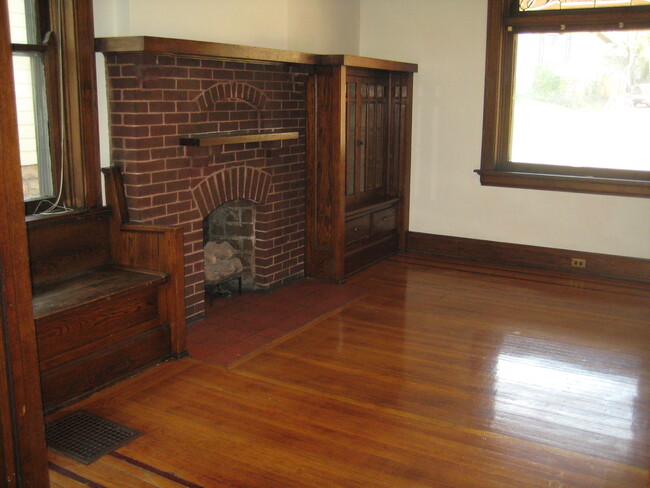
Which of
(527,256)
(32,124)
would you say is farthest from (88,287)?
(527,256)

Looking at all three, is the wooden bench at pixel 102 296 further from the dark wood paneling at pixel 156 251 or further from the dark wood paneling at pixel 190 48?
the dark wood paneling at pixel 190 48

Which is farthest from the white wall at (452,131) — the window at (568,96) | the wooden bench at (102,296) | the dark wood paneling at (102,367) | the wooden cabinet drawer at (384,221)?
the dark wood paneling at (102,367)

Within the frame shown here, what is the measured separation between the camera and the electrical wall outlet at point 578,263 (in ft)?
17.9

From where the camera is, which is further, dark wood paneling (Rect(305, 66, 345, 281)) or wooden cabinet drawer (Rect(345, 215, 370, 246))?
wooden cabinet drawer (Rect(345, 215, 370, 246))

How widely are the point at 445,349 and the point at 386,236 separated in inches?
86.4

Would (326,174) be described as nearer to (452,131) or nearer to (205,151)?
(205,151)

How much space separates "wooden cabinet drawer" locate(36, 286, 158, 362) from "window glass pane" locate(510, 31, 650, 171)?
359 centimetres

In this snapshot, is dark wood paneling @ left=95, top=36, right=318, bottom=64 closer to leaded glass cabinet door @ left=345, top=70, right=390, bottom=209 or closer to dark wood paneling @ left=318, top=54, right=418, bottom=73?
dark wood paneling @ left=318, top=54, right=418, bottom=73

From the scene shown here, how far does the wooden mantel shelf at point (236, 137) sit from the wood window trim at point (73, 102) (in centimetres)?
55

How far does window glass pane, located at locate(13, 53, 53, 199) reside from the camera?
3379 millimetres

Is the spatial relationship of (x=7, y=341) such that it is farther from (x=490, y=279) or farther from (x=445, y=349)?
(x=490, y=279)

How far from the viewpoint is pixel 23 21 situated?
335cm

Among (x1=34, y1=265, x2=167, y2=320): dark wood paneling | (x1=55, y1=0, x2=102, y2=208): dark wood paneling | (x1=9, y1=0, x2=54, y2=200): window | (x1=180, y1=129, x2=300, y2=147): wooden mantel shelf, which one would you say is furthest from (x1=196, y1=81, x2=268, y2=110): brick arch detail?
(x1=34, y1=265, x2=167, y2=320): dark wood paneling

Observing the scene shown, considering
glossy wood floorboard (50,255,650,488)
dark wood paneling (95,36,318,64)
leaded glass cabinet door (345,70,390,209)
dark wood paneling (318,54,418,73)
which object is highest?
dark wood paneling (318,54,418,73)
